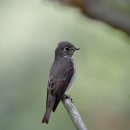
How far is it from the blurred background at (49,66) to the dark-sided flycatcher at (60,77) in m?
1.04

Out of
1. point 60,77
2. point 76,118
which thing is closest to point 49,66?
point 60,77

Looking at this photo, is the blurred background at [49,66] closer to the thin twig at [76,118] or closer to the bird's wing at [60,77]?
the bird's wing at [60,77]

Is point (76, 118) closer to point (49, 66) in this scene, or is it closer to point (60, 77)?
point (60, 77)

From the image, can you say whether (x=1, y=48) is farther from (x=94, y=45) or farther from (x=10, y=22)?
(x=94, y=45)

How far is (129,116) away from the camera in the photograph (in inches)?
247

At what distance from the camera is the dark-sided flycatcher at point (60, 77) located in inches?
176

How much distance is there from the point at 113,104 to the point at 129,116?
2.90 feet

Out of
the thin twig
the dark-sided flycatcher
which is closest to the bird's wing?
the dark-sided flycatcher

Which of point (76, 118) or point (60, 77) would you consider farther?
point (60, 77)

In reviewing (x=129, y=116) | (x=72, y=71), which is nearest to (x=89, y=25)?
(x=129, y=116)

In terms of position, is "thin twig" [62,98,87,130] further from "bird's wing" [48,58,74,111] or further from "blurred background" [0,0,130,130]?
"blurred background" [0,0,130,130]

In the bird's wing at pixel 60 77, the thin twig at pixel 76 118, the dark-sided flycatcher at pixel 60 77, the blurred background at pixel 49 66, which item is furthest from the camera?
the blurred background at pixel 49 66

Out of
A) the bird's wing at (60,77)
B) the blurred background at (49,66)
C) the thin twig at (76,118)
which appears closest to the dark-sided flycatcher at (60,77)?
the bird's wing at (60,77)

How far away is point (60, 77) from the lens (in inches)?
188
